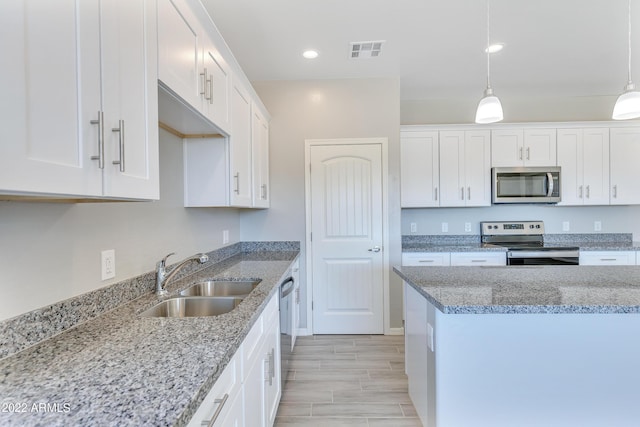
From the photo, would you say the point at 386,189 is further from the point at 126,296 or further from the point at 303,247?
the point at 126,296

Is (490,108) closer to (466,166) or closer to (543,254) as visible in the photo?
(466,166)

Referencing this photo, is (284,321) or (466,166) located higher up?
(466,166)

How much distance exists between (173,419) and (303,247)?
2767 millimetres

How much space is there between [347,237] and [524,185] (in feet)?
7.09

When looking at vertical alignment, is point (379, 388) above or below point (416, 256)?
below

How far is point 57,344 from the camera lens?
1.00 m

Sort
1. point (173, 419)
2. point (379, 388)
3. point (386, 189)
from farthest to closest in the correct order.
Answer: point (386, 189), point (379, 388), point (173, 419)

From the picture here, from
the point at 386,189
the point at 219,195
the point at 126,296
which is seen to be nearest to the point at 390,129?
the point at 386,189

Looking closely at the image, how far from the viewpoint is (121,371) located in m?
0.84

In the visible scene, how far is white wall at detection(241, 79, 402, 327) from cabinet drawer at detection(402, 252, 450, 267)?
176mm

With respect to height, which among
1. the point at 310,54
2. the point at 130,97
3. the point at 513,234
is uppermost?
the point at 310,54

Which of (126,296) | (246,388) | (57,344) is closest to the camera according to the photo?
(57,344)

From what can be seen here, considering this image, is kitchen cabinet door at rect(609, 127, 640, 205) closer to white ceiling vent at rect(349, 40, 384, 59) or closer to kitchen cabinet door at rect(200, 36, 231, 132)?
white ceiling vent at rect(349, 40, 384, 59)

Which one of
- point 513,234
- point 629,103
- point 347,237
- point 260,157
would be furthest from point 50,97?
point 513,234
